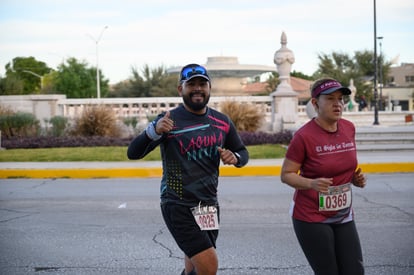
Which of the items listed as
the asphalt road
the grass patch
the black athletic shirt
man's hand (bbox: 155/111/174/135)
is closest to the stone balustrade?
the grass patch

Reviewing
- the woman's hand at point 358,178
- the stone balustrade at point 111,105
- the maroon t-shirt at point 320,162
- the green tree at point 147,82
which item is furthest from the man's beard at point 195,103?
the green tree at point 147,82

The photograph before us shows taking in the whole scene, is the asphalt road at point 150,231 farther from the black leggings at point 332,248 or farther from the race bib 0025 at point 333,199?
the race bib 0025 at point 333,199

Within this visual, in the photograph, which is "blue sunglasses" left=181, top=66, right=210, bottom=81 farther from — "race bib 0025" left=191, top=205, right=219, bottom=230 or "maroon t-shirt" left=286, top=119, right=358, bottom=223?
"race bib 0025" left=191, top=205, right=219, bottom=230

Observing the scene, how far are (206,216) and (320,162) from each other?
88 centimetres

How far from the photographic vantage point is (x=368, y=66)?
68.4 m

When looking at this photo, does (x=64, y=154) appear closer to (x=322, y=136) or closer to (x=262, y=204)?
(x=262, y=204)

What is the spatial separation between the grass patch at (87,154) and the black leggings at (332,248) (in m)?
11.3

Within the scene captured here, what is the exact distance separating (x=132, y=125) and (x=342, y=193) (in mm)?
17973

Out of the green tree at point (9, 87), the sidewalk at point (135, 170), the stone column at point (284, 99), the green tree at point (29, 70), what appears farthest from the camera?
the green tree at point (29, 70)

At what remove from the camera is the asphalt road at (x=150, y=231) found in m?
5.89

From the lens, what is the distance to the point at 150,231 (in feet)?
24.5

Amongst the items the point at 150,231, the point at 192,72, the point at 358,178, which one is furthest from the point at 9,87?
the point at 358,178

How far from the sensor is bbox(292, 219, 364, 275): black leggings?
155 inches

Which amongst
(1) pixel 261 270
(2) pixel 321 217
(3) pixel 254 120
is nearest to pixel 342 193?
(2) pixel 321 217
